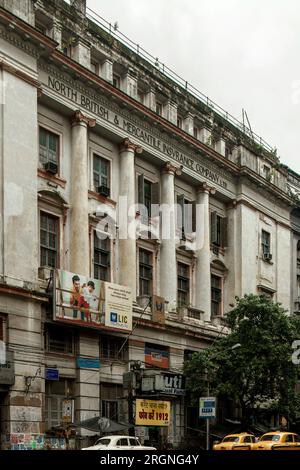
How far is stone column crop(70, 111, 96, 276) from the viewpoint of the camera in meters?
36.6

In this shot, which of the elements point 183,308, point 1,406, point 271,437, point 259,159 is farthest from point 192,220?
point 1,406

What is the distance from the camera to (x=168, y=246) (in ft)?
143

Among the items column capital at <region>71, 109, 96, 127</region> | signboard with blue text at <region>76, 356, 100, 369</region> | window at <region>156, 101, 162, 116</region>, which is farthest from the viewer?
window at <region>156, 101, 162, 116</region>

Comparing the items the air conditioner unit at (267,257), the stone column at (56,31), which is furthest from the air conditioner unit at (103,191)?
the air conditioner unit at (267,257)

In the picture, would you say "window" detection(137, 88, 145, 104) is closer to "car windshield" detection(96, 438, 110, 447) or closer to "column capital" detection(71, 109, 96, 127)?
"column capital" detection(71, 109, 96, 127)

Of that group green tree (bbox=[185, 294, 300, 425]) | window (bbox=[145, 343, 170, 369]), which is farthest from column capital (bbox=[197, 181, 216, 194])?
window (bbox=[145, 343, 170, 369])

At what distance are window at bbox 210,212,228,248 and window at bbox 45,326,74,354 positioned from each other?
16.2 meters

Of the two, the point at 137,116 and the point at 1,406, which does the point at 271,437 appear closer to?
the point at 1,406

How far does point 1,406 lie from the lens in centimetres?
3075

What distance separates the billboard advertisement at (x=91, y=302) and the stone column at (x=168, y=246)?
5.57m

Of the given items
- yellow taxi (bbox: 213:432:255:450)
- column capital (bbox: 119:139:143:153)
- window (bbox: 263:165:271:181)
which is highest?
window (bbox: 263:165:271:181)

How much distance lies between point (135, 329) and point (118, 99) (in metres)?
11.9

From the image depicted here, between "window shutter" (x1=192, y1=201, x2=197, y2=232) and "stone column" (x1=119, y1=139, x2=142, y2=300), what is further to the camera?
"window shutter" (x1=192, y1=201, x2=197, y2=232)

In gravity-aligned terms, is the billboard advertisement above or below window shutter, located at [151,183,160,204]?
below
